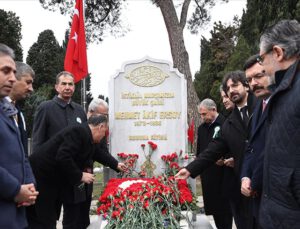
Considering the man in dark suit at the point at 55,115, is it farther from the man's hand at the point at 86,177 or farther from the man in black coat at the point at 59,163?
the man's hand at the point at 86,177

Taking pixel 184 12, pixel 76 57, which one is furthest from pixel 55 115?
pixel 184 12

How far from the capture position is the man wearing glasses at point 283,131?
6.32 feet

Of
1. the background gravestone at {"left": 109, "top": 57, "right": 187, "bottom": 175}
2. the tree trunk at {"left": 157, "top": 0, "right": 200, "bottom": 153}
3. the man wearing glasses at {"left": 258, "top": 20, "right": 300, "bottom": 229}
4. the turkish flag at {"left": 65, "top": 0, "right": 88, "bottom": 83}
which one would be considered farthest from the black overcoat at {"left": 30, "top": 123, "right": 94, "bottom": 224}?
the tree trunk at {"left": 157, "top": 0, "right": 200, "bottom": 153}

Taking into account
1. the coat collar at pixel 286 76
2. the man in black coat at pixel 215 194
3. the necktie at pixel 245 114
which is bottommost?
the man in black coat at pixel 215 194

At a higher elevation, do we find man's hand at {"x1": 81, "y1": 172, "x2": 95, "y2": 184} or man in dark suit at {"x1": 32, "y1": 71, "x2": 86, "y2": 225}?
man in dark suit at {"x1": 32, "y1": 71, "x2": 86, "y2": 225}

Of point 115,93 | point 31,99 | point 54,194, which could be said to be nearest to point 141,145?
point 115,93

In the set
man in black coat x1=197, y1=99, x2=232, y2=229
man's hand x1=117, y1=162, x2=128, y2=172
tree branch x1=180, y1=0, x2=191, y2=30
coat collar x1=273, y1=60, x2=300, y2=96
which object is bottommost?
man in black coat x1=197, y1=99, x2=232, y2=229

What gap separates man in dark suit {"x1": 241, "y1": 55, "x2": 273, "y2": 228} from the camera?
2.80 m

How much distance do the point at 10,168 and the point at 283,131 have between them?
5.15 ft

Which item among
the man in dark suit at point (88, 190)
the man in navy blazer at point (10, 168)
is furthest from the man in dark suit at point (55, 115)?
the man in navy blazer at point (10, 168)

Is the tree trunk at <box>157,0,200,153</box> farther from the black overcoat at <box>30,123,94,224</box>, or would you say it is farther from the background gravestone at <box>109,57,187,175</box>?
the black overcoat at <box>30,123,94,224</box>

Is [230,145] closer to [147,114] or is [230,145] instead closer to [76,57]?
[147,114]

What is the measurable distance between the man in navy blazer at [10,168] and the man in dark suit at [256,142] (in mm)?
1463

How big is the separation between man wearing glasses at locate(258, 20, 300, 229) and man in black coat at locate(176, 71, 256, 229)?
1.50 metres
